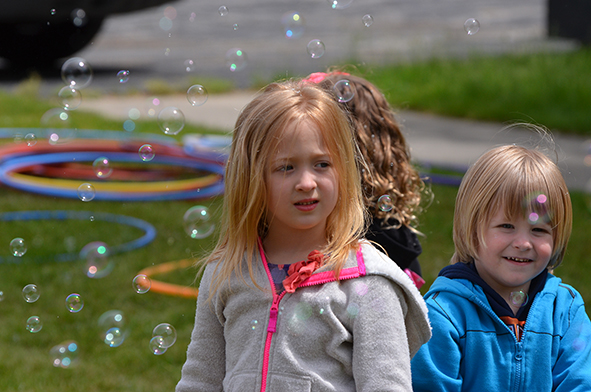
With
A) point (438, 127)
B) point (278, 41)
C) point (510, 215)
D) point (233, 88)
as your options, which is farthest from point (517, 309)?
point (278, 41)

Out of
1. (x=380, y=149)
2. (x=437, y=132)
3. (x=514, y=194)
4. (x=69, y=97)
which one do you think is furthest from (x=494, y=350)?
(x=437, y=132)

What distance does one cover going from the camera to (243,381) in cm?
175

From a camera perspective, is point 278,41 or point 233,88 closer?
point 233,88

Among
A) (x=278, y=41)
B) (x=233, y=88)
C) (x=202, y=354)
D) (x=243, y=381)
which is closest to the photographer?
(x=243, y=381)

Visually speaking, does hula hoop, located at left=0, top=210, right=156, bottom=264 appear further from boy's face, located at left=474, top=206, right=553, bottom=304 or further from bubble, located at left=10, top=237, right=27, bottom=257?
boy's face, located at left=474, top=206, right=553, bottom=304

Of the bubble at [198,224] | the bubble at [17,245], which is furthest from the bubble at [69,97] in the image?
the bubble at [198,224]

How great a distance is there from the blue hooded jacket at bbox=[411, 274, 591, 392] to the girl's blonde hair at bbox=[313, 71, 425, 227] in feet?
1.81

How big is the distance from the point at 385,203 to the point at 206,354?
0.79m

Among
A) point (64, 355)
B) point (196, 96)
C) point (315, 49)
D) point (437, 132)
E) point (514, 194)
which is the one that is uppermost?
point (315, 49)

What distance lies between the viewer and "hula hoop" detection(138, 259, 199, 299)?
399cm

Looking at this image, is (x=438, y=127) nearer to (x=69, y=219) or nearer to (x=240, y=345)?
(x=69, y=219)

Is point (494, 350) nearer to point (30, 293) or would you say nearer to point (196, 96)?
point (196, 96)

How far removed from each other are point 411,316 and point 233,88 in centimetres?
844

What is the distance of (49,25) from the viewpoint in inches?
421
